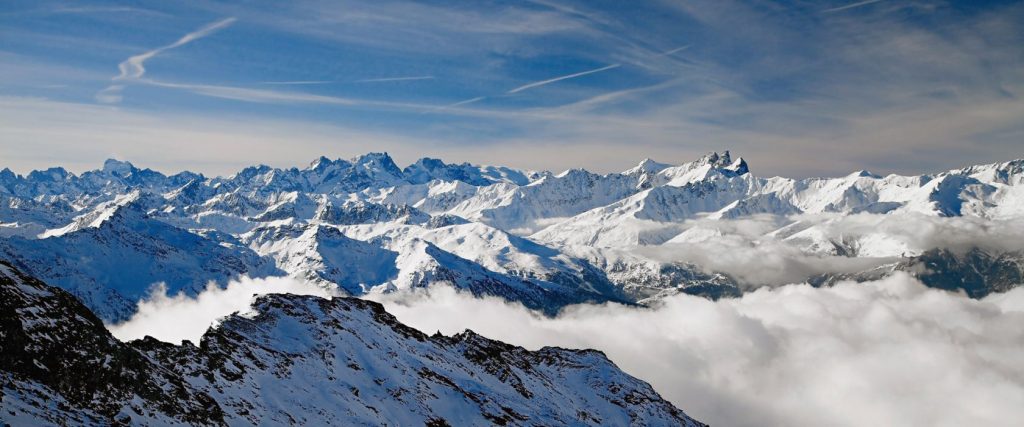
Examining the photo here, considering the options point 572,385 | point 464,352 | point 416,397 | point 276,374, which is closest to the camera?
point 276,374

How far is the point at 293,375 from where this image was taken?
265 ft

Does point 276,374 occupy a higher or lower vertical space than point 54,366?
lower

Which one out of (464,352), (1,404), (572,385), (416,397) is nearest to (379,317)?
(464,352)

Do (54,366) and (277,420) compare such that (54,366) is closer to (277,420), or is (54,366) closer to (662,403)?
(277,420)

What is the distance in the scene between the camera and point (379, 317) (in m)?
124

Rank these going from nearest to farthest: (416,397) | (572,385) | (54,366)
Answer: (54,366), (416,397), (572,385)

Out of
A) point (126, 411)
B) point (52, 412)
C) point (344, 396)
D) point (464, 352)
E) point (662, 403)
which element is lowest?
point (662, 403)

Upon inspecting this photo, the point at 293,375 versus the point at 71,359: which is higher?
the point at 71,359

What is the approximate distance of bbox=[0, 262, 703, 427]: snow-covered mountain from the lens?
136 feet

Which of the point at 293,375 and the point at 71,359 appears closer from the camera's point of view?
the point at 71,359

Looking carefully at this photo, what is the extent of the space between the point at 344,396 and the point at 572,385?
78256 millimetres

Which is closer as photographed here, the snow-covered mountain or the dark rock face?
the dark rock face

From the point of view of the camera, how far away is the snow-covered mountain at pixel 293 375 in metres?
41.6

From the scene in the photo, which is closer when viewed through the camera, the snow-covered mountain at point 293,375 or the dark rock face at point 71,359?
the dark rock face at point 71,359
